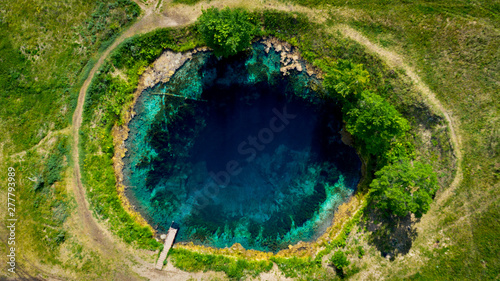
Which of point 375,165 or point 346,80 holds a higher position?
point 346,80

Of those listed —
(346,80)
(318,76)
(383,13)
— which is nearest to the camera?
(346,80)

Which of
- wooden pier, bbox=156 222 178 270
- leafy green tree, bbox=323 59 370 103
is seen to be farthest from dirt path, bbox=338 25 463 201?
wooden pier, bbox=156 222 178 270

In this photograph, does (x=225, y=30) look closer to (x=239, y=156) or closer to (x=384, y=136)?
(x=239, y=156)

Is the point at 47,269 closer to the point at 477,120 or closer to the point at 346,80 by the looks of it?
the point at 346,80

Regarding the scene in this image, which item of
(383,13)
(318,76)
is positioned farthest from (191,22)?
(383,13)

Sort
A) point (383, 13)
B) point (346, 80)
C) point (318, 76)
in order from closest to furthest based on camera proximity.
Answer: point (346, 80)
point (383, 13)
point (318, 76)

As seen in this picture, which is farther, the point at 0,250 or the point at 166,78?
the point at 166,78

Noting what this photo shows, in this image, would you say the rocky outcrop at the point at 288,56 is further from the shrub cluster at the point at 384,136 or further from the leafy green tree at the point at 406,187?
the leafy green tree at the point at 406,187
